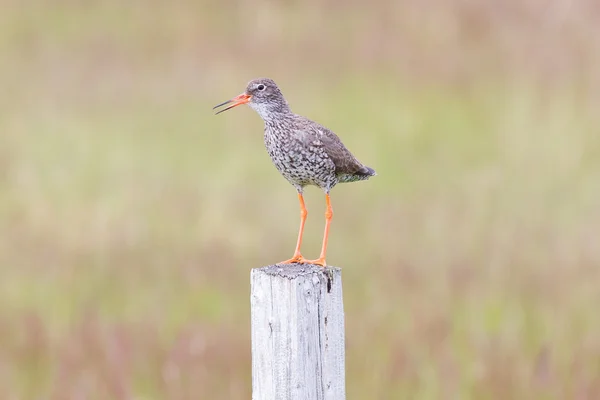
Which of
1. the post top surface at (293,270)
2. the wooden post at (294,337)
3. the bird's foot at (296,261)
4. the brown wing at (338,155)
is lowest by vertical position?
the wooden post at (294,337)

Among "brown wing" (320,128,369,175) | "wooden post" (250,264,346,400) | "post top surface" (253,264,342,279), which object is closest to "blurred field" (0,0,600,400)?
"brown wing" (320,128,369,175)

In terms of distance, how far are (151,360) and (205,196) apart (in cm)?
297

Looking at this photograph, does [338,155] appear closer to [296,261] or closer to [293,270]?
[296,261]

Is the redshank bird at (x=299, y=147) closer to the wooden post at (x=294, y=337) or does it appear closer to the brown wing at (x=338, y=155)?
the brown wing at (x=338, y=155)

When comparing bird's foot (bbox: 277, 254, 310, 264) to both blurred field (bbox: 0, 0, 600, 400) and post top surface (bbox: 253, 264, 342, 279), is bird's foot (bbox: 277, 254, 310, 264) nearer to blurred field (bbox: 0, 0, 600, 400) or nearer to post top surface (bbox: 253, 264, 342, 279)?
post top surface (bbox: 253, 264, 342, 279)

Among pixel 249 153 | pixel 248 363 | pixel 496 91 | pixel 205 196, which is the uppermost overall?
pixel 496 91

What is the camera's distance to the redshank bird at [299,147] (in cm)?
484

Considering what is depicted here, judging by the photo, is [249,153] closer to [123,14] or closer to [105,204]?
[105,204]

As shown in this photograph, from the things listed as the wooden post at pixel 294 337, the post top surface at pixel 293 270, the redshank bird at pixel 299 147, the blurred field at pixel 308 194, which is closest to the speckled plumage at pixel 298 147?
the redshank bird at pixel 299 147

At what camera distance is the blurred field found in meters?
6.46

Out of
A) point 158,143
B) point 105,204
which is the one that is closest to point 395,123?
point 158,143

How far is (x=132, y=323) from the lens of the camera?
6.95 metres

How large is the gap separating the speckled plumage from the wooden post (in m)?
1.23

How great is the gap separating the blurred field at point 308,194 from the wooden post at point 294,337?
2.57 meters
